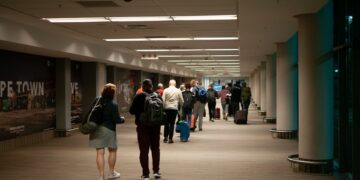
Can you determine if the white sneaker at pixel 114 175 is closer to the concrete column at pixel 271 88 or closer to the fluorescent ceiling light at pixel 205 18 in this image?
the fluorescent ceiling light at pixel 205 18

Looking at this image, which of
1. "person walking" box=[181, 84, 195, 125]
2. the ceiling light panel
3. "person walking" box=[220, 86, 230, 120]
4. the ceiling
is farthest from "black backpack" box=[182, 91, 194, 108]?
"person walking" box=[220, 86, 230, 120]

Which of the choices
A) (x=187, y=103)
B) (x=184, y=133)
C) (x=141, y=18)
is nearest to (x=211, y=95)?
(x=187, y=103)

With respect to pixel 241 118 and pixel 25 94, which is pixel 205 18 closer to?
pixel 25 94

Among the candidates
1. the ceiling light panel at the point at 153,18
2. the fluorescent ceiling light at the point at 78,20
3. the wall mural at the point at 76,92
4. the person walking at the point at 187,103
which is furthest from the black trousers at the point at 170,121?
the wall mural at the point at 76,92

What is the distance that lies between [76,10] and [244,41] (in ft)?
21.4

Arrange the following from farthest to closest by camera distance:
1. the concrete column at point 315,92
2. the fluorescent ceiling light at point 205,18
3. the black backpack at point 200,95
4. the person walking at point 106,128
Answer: the black backpack at point 200,95 → the fluorescent ceiling light at point 205,18 → the concrete column at point 315,92 → the person walking at point 106,128

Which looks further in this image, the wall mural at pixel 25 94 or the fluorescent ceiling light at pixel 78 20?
the wall mural at pixel 25 94

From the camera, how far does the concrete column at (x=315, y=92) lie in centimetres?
838

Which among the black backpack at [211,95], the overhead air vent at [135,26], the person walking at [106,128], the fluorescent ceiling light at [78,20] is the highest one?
the fluorescent ceiling light at [78,20]

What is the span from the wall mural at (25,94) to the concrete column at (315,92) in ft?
23.9

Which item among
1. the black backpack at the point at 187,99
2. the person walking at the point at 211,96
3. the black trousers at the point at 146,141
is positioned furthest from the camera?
the person walking at the point at 211,96

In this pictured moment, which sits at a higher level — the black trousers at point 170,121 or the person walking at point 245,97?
the person walking at point 245,97

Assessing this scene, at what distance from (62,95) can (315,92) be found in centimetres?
892

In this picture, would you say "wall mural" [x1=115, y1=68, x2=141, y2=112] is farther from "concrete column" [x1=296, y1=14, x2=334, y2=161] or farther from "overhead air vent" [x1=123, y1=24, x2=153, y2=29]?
"concrete column" [x1=296, y1=14, x2=334, y2=161]
